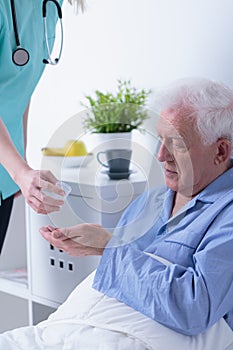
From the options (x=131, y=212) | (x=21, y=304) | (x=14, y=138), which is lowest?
(x=21, y=304)

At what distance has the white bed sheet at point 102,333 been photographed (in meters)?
1.53

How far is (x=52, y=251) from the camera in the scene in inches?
93.7

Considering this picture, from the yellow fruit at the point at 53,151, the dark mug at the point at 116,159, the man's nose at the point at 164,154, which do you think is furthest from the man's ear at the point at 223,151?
the yellow fruit at the point at 53,151

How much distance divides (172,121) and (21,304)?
1466mm

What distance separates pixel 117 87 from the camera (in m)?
2.49

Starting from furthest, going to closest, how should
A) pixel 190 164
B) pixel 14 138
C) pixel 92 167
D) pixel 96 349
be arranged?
pixel 14 138 < pixel 92 167 < pixel 190 164 < pixel 96 349

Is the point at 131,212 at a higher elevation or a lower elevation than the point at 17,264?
higher

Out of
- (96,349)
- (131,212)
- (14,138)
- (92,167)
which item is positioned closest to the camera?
(96,349)

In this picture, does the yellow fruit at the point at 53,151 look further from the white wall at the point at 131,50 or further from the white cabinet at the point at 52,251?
the white wall at the point at 131,50

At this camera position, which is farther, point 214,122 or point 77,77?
point 77,77

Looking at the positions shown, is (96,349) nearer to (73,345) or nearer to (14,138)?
(73,345)

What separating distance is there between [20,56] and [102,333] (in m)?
0.74

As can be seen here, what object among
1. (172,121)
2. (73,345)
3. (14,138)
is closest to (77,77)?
(14,138)

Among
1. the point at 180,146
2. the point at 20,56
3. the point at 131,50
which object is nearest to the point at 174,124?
the point at 180,146
